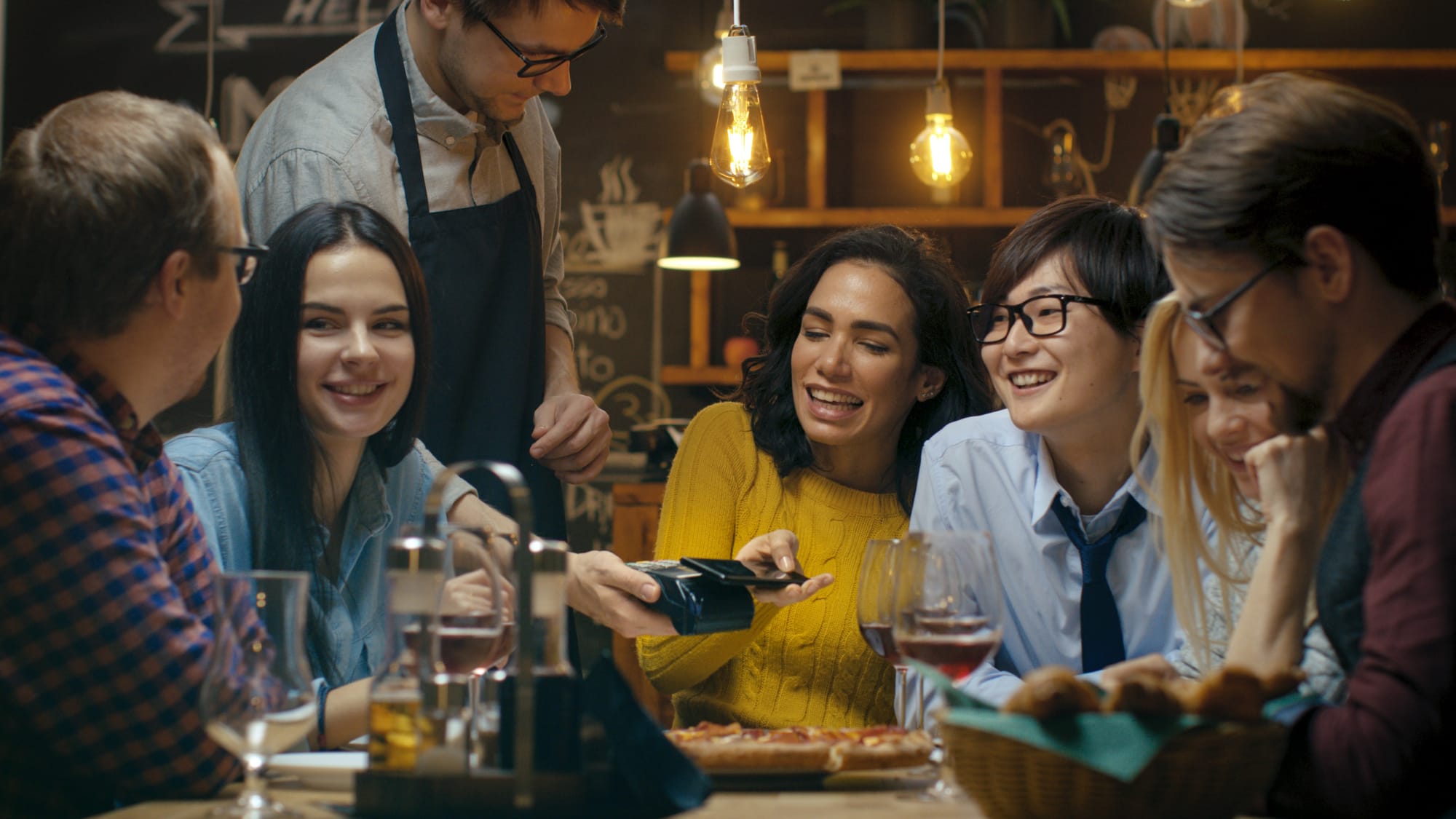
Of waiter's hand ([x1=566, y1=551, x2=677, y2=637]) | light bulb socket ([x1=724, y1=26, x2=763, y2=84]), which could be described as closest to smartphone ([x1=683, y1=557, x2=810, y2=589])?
waiter's hand ([x1=566, y1=551, x2=677, y2=637])

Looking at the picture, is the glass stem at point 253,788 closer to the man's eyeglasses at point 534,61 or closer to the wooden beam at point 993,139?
the man's eyeglasses at point 534,61

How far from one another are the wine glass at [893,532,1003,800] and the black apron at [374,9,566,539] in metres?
1.09

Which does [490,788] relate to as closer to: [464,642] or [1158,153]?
[464,642]

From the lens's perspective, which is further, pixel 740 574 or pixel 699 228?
pixel 699 228

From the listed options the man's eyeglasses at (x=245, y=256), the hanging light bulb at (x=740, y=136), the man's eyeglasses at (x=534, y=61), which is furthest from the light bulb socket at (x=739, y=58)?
the man's eyeglasses at (x=245, y=256)

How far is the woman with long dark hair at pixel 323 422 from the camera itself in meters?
1.75

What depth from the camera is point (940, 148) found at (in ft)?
11.3

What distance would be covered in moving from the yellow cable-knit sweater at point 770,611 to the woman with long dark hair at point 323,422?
0.54 metres

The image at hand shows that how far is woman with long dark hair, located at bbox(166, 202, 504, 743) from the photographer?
5.75 feet

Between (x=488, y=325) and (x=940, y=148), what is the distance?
155 cm

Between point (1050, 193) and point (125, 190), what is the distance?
3.76 metres

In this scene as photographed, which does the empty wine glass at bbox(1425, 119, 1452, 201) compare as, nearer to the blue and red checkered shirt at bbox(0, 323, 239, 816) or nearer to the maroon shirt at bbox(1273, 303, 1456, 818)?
the maroon shirt at bbox(1273, 303, 1456, 818)

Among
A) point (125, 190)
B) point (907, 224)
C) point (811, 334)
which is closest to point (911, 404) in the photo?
point (811, 334)

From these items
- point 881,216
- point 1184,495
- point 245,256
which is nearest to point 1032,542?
point 1184,495
